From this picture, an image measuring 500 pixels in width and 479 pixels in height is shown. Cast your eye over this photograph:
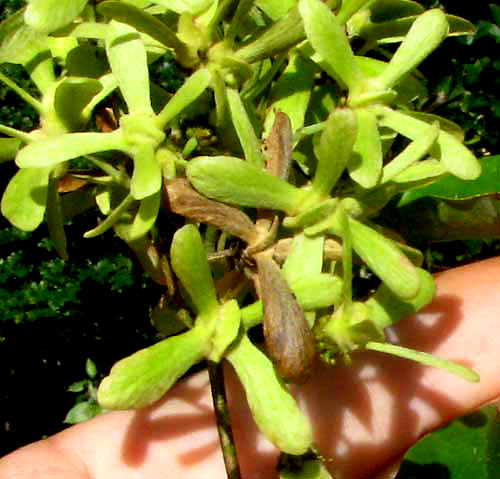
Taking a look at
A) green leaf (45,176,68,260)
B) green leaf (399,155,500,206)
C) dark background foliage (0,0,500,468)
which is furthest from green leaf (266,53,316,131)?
dark background foliage (0,0,500,468)


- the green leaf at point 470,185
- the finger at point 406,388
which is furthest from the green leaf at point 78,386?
the green leaf at point 470,185

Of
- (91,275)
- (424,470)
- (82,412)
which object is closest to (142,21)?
(424,470)

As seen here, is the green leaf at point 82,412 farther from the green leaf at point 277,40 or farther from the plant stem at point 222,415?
the green leaf at point 277,40

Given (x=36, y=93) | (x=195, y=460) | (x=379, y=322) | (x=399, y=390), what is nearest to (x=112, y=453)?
(x=195, y=460)

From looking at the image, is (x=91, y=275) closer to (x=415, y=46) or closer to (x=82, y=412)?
(x=82, y=412)

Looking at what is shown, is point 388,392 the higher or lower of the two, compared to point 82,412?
higher

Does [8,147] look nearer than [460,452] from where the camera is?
Yes

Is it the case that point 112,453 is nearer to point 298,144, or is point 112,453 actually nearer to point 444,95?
point 298,144

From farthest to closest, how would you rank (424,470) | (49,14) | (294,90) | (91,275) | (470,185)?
(91,275) → (470,185) → (424,470) → (294,90) → (49,14)
